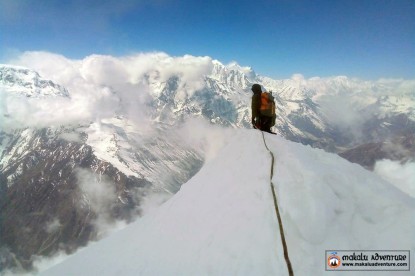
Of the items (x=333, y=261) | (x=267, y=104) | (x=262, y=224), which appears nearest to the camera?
(x=333, y=261)

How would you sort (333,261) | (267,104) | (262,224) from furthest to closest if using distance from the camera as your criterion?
(267,104) < (262,224) < (333,261)

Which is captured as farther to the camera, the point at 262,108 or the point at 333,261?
the point at 262,108

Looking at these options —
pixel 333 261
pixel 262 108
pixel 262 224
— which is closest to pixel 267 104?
pixel 262 108

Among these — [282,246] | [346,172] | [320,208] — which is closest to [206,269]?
[282,246]

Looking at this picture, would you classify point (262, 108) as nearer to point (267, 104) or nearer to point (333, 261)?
point (267, 104)

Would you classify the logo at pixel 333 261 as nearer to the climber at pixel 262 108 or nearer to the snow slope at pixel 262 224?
the snow slope at pixel 262 224

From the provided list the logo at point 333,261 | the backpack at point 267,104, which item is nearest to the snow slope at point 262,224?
the logo at point 333,261
